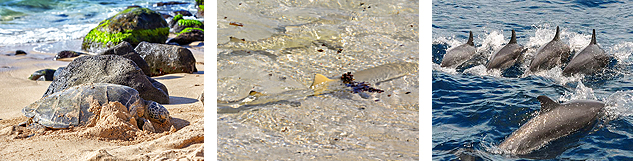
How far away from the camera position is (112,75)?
14.9 feet

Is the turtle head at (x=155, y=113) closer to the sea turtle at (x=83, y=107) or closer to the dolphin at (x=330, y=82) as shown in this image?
the sea turtle at (x=83, y=107)

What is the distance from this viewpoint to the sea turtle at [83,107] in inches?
149

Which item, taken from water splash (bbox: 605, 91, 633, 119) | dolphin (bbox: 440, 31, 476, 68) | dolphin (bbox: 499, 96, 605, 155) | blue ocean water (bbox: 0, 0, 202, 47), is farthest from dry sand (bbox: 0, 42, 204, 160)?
blue ocean water (bbox: 0, 0, 202, 47)

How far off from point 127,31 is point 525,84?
7.25m

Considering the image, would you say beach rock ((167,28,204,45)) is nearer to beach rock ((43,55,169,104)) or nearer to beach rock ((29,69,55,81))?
beach rock ((29,69,55,81))

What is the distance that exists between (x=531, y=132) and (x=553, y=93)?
122 cm

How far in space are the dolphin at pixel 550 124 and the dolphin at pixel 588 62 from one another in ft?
4.19

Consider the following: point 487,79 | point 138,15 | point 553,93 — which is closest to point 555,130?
point 553,93

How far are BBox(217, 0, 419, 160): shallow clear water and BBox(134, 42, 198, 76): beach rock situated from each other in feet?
12.8

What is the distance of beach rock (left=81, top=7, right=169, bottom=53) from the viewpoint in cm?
878

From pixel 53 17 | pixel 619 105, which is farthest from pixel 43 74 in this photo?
pixel 53 17

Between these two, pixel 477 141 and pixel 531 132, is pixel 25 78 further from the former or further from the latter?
pixel 531 132

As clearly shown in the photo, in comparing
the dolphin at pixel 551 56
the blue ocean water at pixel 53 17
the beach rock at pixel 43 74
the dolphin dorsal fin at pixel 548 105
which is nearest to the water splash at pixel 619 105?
the dolphin dorsal fin at pixel 548 105

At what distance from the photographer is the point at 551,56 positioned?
17.9 feet
